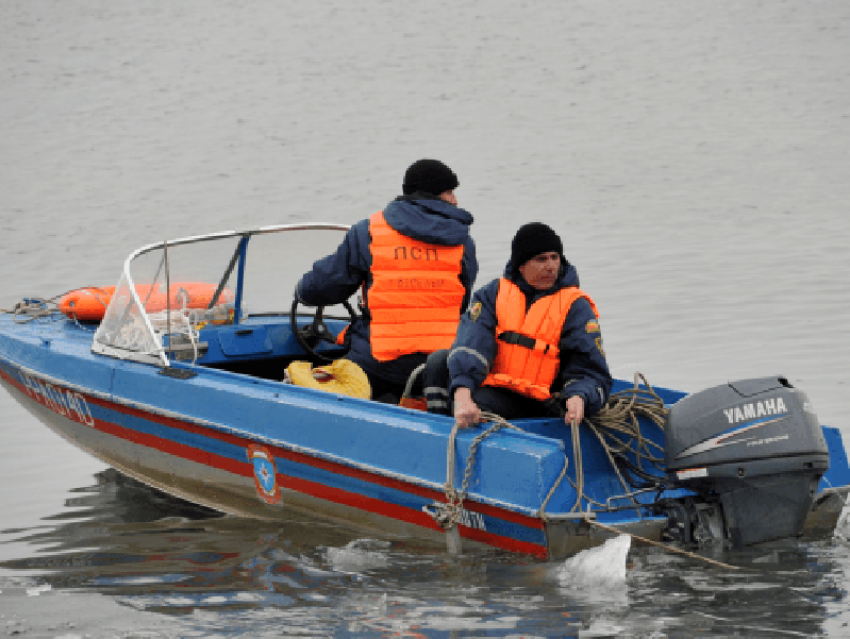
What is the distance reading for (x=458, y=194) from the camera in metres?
15.4

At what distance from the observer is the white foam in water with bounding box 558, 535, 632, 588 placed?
3869 millimetres

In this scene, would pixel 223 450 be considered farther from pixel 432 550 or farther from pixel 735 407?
pixel 735 407

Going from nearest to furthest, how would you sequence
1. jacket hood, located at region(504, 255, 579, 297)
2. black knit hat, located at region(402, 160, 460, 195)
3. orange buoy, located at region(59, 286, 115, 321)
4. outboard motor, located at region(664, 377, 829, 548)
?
1. outboard motor, located at region(664, 377, 829, 548)
2. jacket hood, located at region(504, 255, 579, 297)
3. black knit hat, located at region(402, 160, 460, 195)
4. orange buoy, located at region(59, 286, 115, 321)

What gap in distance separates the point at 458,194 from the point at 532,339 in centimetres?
1122

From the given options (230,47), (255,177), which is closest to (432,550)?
(255,177)

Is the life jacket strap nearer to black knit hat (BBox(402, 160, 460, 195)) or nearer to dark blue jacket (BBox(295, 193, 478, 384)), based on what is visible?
dark blue jacket (BBox(295, 193, 478, 384))

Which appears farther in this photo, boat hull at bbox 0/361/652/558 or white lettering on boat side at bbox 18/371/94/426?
white lettering on boat side at bbox 18/371/94/426

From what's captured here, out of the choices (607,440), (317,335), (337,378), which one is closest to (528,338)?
(607,440)

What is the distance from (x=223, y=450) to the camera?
519 cm

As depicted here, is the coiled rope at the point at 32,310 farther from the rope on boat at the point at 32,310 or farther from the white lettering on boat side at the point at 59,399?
the white lettering on boat side at the point at 59,399

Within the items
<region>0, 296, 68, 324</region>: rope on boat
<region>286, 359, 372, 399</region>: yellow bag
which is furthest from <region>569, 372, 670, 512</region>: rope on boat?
<region>0, 296, 68, 324</region>: rope on boat

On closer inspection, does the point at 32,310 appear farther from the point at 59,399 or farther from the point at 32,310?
the point at 59,399

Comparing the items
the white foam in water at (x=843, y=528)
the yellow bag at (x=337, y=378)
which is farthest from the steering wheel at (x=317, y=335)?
the white foam in water at (x=843, y=528)

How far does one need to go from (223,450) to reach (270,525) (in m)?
0.42
